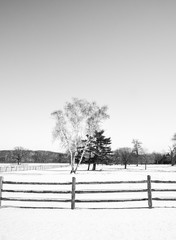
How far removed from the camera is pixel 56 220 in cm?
764

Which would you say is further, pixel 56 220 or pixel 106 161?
pixel 106 161

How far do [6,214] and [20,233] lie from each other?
2.52 m

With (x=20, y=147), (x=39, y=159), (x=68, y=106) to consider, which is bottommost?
(x=39, y=159)

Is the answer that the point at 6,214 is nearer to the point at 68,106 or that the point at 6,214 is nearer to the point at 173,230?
the point at 173,230

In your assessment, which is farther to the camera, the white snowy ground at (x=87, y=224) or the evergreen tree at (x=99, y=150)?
the evergreen tree at (x=99, y=150)

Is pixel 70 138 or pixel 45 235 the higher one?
pixel 70 138

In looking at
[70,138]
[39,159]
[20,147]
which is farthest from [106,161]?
[39,159]

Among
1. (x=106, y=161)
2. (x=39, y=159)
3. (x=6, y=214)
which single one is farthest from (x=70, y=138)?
(x=39, y=159)

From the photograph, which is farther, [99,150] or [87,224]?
[99,150]

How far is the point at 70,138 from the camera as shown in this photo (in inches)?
1593

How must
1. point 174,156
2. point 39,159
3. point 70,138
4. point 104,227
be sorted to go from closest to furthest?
point 104,227
point 70,138
point 174,156
point 39,159

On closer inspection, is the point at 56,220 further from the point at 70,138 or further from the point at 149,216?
the point at 70,138

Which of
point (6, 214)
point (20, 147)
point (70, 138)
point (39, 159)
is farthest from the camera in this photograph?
point (39, 159)

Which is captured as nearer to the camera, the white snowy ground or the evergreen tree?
the white snowy ground
